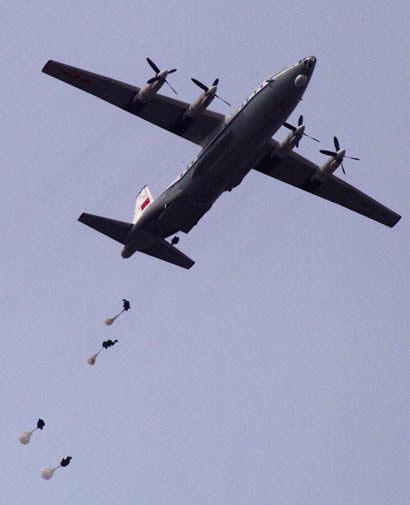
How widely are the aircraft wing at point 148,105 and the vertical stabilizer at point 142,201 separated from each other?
751cm

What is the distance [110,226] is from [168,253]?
4225 millimetres

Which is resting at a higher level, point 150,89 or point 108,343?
point 150,89

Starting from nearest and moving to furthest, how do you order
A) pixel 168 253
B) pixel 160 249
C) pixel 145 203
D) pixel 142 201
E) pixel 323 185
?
pixel 160 249
pixel 168 253
pixel 323 185
pixel 145 203
pixel 142 201

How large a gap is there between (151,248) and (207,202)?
591cm

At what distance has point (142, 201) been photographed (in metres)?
74.6

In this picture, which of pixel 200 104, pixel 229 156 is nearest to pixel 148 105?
pixel 200 104

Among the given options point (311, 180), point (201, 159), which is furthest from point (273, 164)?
point (201, 159)

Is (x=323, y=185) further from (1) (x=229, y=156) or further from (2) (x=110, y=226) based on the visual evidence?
(2) (x=110, y=226)

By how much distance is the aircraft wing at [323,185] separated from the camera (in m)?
70.4

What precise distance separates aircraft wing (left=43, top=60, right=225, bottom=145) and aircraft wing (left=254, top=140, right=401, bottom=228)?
493cm

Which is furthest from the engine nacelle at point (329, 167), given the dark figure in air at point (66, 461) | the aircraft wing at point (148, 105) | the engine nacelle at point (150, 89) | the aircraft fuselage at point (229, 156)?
the dark figure in air at point (66, 461)

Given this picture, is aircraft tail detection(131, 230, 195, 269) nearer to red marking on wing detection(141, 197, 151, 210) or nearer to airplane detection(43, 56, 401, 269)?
airplane detection(43, 56, 401, 269)

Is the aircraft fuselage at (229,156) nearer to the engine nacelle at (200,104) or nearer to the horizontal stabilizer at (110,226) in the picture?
the horizontal stabilizer at (110,226)

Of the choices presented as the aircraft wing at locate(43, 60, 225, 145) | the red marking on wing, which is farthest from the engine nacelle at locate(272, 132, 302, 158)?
the red marking on wing
